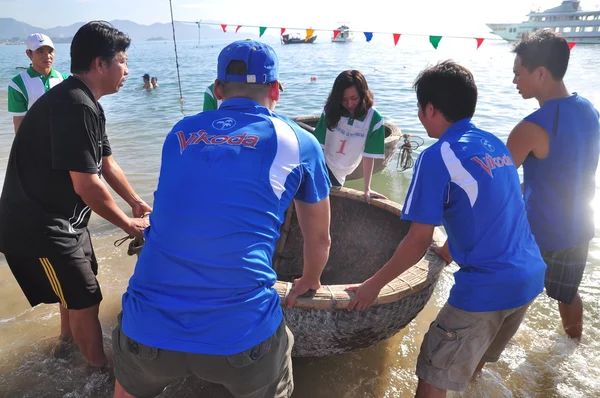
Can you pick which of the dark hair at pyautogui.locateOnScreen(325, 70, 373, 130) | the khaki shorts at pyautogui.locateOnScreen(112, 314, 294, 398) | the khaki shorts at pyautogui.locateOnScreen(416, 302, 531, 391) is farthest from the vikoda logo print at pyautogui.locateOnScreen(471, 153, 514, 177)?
the dark hair at pyautogui.locateOnScreen(325, 70, 373, 130)

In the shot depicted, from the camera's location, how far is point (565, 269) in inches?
99.6

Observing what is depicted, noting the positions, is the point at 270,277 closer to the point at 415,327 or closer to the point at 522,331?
the point at 415,327

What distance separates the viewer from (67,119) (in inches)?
73.0

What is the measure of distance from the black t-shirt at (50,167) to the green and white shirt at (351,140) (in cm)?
206

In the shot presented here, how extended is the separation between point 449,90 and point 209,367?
139 cm

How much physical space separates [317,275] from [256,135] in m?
0.73

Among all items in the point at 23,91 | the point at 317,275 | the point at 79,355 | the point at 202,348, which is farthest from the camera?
the point at 23,91

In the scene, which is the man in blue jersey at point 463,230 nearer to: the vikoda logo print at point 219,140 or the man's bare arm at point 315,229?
the man's bare arm at point 315,229

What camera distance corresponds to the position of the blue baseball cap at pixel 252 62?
1486 mm

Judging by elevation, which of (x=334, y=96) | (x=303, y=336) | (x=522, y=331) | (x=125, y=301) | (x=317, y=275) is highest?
(x=334, y=96)

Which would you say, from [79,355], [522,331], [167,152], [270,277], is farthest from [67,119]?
[522,331]

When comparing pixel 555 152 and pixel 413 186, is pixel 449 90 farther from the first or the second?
pixel 555 152

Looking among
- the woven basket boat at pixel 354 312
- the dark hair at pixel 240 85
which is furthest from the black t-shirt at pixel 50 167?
the dark hair at pixel 240 85

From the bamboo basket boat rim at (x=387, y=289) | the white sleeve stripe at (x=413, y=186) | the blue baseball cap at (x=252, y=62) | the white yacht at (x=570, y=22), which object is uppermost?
the white yacht at (x=570, y=22)
